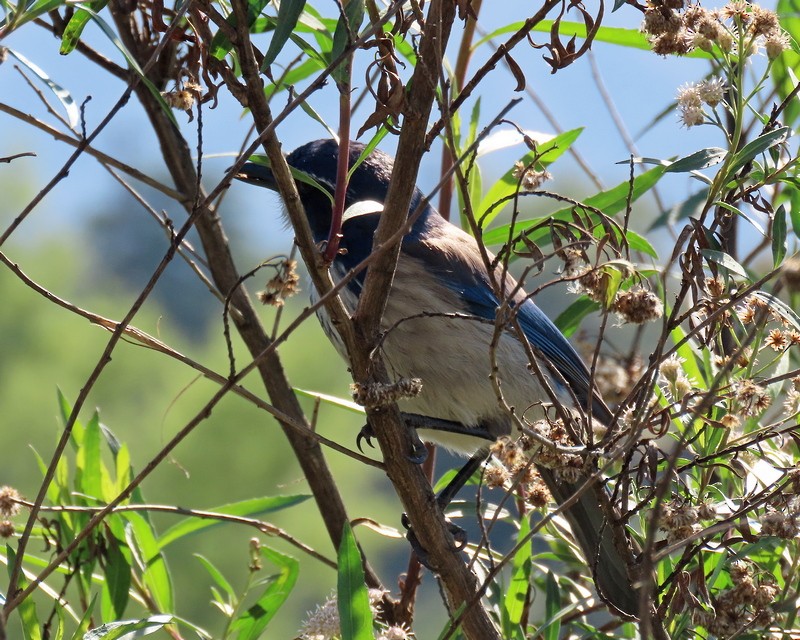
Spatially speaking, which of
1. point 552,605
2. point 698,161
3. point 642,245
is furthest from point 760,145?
point 552,605

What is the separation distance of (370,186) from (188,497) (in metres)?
15.7

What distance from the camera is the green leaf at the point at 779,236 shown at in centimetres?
182

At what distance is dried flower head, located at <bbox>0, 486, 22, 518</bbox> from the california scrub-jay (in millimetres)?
983

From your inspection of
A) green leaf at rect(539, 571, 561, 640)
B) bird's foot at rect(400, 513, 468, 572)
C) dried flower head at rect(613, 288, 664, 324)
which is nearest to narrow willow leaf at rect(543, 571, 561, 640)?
green leaf at rect(539, 571, 561, 640)

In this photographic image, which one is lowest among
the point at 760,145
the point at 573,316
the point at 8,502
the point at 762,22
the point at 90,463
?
the point at 8,502

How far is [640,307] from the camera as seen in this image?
1.50 metres

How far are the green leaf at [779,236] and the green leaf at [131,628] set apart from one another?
4.26ft

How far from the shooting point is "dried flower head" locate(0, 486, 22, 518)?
1866 mm

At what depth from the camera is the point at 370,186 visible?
3166 millimetres

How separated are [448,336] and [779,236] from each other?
1092 millimetres

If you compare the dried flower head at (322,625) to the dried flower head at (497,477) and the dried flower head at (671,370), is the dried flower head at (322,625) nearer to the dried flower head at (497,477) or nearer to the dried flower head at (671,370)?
the dried flower head at (497,477)

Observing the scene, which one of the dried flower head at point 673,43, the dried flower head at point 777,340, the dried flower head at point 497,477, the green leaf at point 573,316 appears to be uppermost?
the green leaf at point 573,316

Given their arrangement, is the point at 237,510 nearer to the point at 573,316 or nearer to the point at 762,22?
the point at 573,316

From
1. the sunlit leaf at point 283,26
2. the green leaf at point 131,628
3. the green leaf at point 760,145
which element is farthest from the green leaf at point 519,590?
the sunlit leaf at point 283,26
